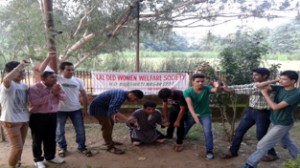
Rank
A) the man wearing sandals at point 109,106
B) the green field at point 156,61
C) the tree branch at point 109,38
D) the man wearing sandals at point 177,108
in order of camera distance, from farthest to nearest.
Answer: the green field at point 156,61 < the tree branch at point 109,38 < the man wearing sandals at point 177,108 < the man wearing sandals at point 109,106

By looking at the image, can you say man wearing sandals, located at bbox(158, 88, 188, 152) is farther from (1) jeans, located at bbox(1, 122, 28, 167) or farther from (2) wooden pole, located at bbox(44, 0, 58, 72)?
(1) jeans, located at bbox(1, 122, 28, 167)

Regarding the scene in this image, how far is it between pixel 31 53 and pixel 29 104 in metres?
3.61

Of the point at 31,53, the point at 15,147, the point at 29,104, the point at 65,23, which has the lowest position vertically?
the point at 15,147

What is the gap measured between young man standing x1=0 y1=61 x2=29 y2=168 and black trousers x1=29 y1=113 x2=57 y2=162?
6.5 inches

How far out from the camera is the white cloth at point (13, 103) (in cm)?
389

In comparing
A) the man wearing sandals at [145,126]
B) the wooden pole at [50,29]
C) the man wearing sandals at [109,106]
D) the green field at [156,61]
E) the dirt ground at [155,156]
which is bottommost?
the dirt ground at [155,156]

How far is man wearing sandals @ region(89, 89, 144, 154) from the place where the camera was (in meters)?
4.67

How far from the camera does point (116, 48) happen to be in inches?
463

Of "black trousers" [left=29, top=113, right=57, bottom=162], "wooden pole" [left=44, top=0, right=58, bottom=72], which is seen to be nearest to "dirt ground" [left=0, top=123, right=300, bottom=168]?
"black trousers" [left=29, top=113, right=57, bottom=162]

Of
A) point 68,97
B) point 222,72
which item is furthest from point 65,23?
point 222,72

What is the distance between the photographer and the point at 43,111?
4.23 metres

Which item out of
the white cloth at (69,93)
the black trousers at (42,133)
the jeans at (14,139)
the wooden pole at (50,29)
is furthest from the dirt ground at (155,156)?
the wooden pole at (50,29)

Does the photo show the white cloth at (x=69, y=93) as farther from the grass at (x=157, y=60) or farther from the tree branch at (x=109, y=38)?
the grass at (x=157, y=60)

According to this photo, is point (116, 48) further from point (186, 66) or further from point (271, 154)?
point (271, 154)
